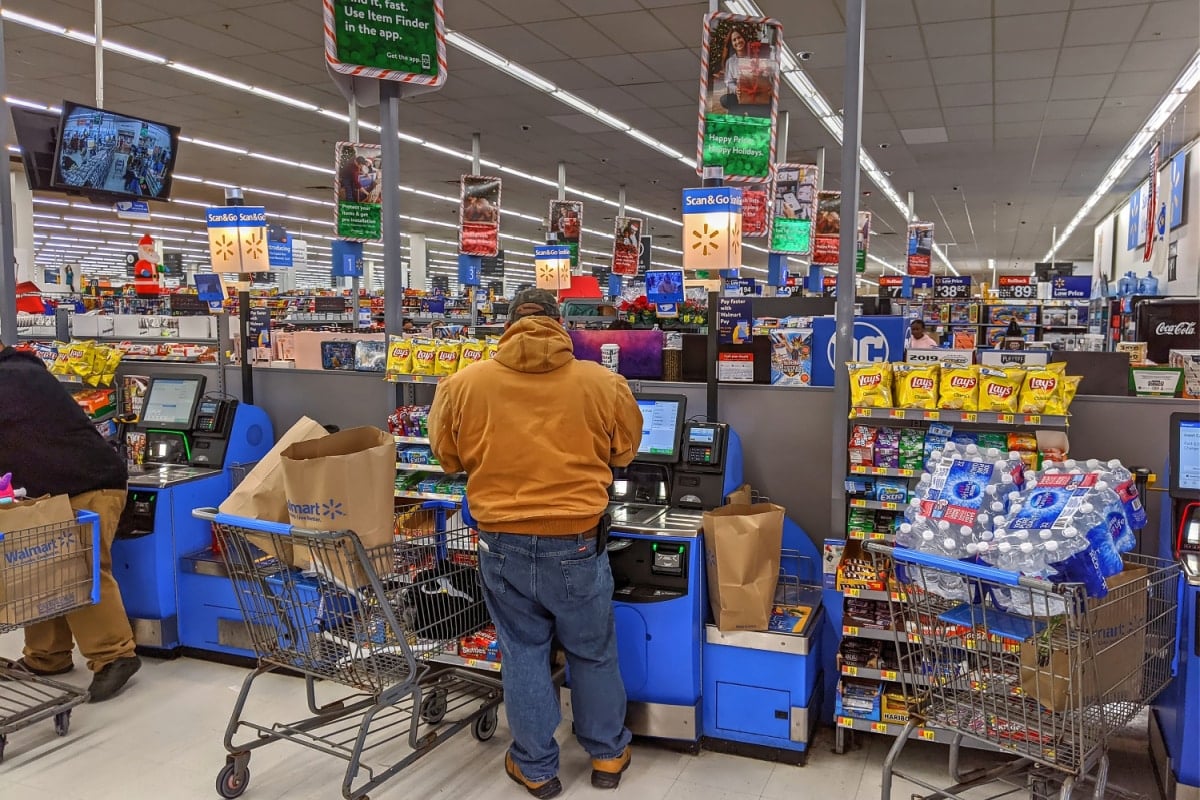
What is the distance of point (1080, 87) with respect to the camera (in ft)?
32.9

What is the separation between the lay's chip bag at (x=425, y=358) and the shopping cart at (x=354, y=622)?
1177 millimetres

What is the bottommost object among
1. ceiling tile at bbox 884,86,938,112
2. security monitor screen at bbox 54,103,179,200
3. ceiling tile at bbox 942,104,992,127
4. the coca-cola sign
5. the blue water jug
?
the coca-cola sign

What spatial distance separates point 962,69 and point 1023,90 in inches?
53.6

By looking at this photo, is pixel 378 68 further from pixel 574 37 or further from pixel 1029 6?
pixel 1029 6

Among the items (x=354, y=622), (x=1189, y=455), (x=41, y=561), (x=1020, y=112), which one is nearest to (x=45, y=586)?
(x=41, y=561)

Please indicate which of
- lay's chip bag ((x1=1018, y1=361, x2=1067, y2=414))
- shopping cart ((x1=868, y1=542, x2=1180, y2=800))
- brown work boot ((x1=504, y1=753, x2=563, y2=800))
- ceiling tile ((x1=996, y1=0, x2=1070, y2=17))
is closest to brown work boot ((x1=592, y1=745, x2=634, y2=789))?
brown work boot ((x1=504, y1=753, x2=563, y2=800))

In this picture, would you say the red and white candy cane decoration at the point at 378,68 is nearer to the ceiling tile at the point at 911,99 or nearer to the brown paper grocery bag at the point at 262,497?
the brown paper grocery bag at the point at 262,497

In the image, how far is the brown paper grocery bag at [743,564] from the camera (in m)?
3.21

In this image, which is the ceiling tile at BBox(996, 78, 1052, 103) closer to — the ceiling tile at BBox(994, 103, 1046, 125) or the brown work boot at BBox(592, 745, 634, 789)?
the ceiling tile at BBox(994, 103, 1046, 125)

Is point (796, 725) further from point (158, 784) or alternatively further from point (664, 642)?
point (158, 784)

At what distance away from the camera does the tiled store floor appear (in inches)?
124

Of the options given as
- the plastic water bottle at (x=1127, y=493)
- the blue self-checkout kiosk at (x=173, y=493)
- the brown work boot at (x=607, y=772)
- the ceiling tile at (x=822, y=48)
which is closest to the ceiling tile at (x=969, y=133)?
the ceiling tile at (x=822, y=48)

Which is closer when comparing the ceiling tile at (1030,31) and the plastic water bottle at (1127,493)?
the plastic water bottle at (1127,493)

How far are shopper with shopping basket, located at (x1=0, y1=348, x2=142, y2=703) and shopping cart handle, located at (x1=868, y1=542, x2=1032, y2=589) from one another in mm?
3395
